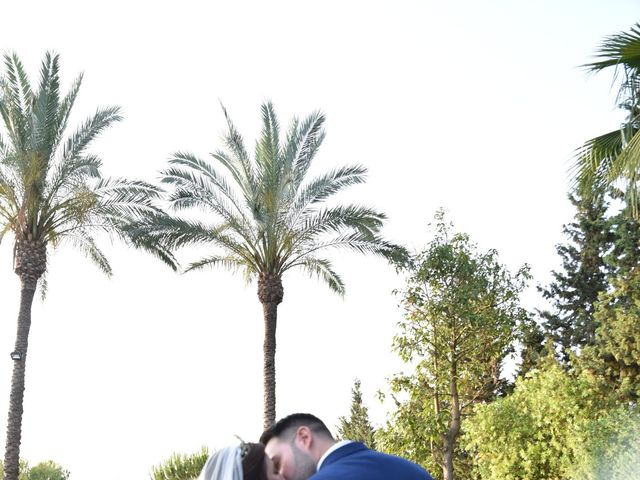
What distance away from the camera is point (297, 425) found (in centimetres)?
395

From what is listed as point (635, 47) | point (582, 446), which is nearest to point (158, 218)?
point (582, 446)

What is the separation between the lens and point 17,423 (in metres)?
20.2

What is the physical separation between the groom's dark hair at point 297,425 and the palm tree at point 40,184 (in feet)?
57.9

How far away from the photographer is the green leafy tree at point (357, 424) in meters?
49.4

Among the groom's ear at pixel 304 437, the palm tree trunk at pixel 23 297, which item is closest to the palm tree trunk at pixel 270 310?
the palm tree trunk at pixel 23 297

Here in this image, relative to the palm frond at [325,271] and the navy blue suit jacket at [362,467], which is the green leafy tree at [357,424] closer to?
the palm frond at [325,271]

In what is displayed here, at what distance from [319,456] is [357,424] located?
161ft

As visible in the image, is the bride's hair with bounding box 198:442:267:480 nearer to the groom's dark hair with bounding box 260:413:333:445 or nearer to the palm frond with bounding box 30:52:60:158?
the groom's dark hair with bounding box 260:413:333:445

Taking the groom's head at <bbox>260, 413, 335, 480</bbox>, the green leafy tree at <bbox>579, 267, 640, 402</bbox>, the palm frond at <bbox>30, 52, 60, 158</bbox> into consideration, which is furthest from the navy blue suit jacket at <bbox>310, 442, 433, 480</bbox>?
the green leafy tree at <bbox>579, 267, 640, 402</bbox>

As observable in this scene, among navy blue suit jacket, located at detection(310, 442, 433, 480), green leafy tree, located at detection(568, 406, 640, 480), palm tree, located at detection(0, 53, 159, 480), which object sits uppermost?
palm tree, located at detection(0, 53, 159, 480)

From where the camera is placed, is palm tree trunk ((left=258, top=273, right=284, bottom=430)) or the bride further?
palm tree trunk ((left=258, top=273, right=284, bottom=430))

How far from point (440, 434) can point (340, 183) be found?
303 inches

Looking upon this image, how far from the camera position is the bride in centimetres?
395

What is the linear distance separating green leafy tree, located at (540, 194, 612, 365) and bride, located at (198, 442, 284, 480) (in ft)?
123
